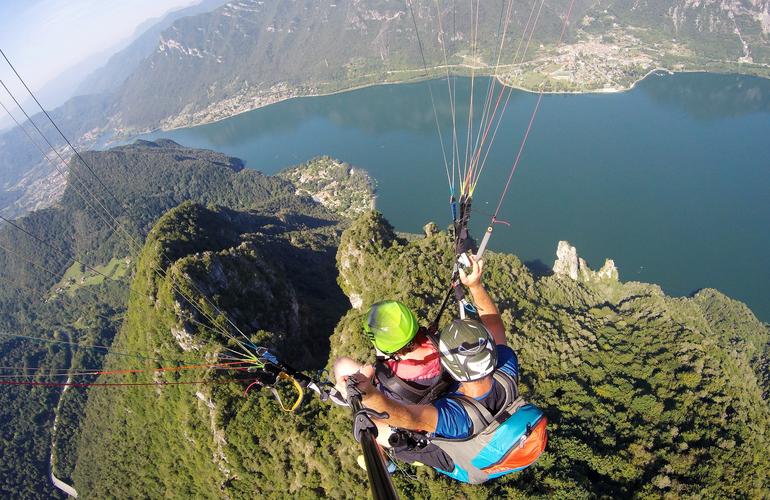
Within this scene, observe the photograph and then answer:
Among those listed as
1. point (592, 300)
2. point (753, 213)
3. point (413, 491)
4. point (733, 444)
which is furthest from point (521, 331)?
point (753, 213)

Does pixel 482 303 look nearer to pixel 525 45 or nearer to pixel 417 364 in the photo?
pixel 417 364

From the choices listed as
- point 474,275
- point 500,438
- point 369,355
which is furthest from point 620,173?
point 500,438

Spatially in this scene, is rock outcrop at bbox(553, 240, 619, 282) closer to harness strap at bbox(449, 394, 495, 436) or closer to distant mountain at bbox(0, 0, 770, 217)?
harness strap at bbox(449, 394, 495, 436)

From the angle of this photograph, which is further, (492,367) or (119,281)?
(119,281)

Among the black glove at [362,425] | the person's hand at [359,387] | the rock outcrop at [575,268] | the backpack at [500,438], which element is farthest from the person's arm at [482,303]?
the rock outcrop at [575,268]

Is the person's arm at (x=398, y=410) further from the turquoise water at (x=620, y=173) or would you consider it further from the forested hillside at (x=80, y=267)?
the turquoise water at (x=620, y=173)

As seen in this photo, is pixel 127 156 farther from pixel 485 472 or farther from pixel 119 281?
pixel 485 472
